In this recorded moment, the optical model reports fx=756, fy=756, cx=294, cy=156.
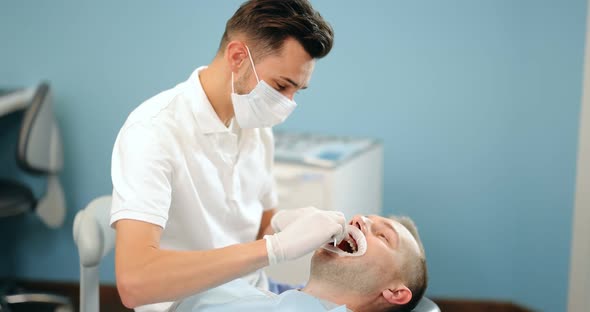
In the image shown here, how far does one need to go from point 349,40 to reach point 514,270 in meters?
1.06

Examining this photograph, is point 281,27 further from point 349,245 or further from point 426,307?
point 426,307

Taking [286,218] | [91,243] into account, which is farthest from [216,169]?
[91,243]

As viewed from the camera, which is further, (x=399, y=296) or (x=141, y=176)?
(x=399, y=296)

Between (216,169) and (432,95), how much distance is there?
1282mm

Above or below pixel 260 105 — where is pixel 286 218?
below

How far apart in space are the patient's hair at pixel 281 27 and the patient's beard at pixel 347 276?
17.4 inches

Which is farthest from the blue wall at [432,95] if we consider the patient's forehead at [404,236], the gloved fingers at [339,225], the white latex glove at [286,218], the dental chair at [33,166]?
the gloved fingers at [339,225]

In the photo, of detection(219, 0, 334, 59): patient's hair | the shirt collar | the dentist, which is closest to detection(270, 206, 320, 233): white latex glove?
the dentist

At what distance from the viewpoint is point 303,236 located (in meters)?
1.41

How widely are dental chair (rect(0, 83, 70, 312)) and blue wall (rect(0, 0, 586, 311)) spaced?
0.13 metres

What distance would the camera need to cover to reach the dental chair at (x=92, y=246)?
5.11ft

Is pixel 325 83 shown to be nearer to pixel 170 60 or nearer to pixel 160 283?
pixel 170 60

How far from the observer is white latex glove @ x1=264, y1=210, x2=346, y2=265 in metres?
1.38

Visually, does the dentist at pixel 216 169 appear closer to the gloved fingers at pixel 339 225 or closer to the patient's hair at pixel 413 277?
the gloved fingers at pixel 339 225
